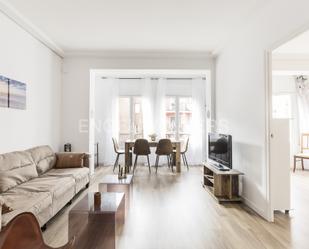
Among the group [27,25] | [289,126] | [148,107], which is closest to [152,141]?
[148,107]

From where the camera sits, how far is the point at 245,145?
139 inches

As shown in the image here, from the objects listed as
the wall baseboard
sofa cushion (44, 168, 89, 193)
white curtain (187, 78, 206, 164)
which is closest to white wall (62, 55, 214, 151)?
sofa cushion (44, 168, 89, 193)

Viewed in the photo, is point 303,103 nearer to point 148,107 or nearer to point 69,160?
point 148,107

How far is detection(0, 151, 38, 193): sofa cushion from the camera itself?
270cm

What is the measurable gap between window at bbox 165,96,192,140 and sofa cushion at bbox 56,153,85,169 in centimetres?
338

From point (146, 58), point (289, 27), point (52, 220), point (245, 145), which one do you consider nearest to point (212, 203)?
point (245, 145)

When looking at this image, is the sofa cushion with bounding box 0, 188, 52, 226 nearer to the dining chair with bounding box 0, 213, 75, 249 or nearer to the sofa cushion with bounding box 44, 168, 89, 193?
the sofa cushion with bounding box 44, 168, 89, 193

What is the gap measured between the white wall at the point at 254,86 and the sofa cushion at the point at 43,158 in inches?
130

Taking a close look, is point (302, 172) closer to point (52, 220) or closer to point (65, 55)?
point (52, 220)

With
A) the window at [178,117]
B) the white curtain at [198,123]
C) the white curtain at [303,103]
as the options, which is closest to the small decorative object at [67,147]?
the window at [178,117]

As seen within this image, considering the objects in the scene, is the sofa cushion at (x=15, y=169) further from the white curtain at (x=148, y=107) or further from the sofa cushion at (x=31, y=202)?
the white curtain at (x=148, y=107)

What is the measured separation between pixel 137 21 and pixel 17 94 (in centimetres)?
221

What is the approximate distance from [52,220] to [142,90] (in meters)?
4.67

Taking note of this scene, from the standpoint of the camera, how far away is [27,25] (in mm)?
3604
